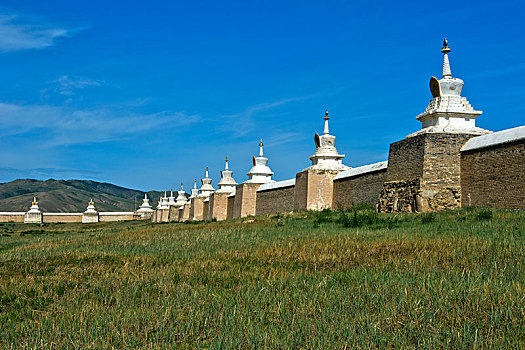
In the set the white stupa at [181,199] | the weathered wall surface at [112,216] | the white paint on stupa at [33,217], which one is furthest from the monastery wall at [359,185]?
the weathered wall surface at [112,216]

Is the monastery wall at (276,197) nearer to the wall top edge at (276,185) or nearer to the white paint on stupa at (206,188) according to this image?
the wall top edge at (276,185)

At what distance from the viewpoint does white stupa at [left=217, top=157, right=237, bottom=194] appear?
42.1 meters

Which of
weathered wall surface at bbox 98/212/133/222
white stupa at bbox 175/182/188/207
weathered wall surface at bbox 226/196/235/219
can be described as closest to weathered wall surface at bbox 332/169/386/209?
weathered wall surface at bbox 226/196/235/219

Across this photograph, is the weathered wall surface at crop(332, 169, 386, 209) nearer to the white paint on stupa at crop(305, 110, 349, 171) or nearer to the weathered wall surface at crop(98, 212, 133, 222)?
the white paint on stupa at crop(305, 110, 349, 171)

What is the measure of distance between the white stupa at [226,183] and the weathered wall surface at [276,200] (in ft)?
27.7

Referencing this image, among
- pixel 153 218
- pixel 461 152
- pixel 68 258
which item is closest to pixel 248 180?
pixel 461 152

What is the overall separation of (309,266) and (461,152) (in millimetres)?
10174

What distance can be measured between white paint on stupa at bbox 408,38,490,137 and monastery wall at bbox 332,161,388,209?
3.02 metres

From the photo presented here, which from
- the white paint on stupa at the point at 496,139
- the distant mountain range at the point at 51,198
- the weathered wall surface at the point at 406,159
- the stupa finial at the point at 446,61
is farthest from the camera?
the distant mountain range at the point at 51,198

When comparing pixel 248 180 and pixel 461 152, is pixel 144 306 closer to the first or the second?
pixel 461 152

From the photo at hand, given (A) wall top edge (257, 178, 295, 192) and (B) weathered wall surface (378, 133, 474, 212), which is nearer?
(B) weathered wall surface (378, 133, 474, 212)

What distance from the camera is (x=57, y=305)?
20.7 ft

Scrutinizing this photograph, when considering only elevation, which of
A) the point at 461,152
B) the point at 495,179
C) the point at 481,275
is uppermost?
the point at 461,152

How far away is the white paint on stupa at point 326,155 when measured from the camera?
2613 cm
